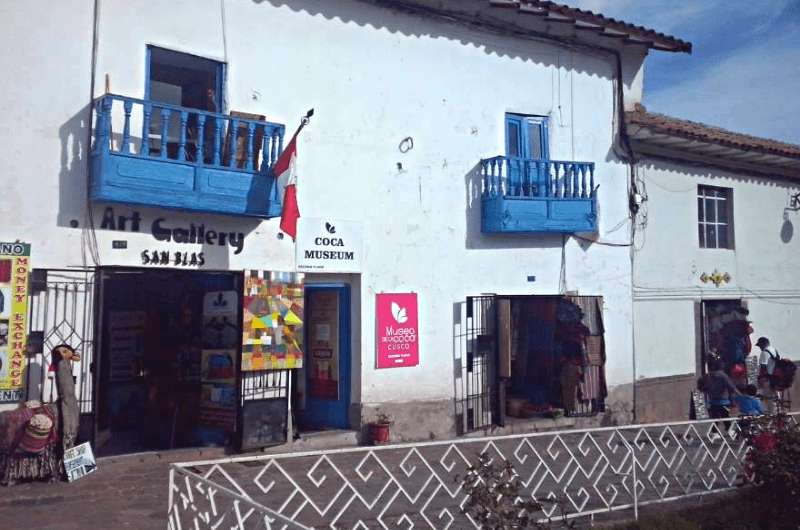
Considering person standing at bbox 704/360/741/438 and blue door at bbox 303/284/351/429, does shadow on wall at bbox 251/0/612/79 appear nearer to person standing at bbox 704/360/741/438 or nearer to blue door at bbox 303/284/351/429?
blue door at bbox 303/284/351/429

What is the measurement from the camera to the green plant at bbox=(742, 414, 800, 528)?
21.6ft

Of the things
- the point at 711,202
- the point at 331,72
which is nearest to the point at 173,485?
the point at 331,72

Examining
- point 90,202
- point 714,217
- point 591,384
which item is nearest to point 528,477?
point 591,384

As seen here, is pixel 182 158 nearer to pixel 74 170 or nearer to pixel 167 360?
pixel 74 170

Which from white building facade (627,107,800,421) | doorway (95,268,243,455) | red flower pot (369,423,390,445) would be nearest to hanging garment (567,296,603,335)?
white building facade (627,107,800,421)

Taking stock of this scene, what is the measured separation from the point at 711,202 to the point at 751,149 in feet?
4.26

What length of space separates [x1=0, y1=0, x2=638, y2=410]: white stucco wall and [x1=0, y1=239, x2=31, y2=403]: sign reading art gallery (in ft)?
0.74

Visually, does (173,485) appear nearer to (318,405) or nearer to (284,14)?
(318,405)

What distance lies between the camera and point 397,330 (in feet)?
36.4

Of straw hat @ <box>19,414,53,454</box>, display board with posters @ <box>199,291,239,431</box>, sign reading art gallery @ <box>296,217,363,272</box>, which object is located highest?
sign reading art gallery @ <box>296,217,363,272</box>

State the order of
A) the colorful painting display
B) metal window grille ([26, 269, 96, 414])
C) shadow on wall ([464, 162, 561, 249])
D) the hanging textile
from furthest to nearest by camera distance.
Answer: the hanging textile
shadow on wall ([464, 162, 561, 249])
the colorful painting display
metal window grille ([26, 269, 96, 414])

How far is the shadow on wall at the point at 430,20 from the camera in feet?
35.2

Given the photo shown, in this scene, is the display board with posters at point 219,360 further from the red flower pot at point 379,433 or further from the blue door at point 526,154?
the blue door at point 526,154

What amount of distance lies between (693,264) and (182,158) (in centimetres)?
1036
